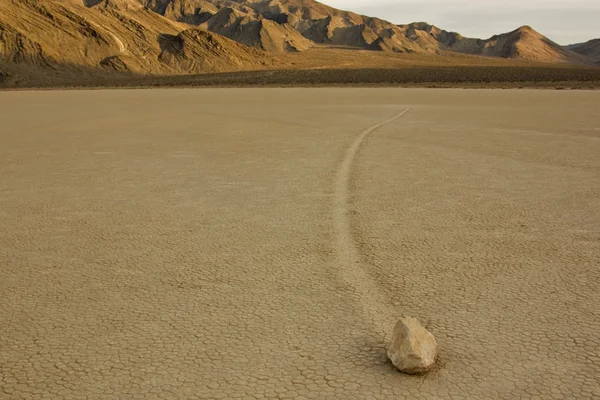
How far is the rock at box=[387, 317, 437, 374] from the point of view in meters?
2.48

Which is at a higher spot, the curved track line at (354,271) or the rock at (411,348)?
the rock at (411,348)

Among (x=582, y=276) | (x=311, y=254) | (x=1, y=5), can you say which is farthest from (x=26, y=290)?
(x=1, y=5)

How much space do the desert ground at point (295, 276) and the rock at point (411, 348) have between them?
0.17 ft

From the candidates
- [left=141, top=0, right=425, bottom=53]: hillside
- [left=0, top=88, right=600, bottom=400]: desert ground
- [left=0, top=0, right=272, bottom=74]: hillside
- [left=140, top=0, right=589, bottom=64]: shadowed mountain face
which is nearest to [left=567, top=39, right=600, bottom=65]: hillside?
[left=140, top=0, right=589, bottom=64]: shadowed mountain face

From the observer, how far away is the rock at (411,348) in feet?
8.13

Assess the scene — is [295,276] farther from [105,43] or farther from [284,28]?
[284,28]

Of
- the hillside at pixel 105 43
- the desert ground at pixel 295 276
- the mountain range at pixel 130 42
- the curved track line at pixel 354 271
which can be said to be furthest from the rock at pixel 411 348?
the hillside at pixel 105 43

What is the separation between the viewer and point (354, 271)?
3.70m

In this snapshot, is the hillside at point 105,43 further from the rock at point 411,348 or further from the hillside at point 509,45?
the hillside at point 509,45

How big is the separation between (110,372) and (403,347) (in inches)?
46.6

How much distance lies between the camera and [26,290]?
136 inches

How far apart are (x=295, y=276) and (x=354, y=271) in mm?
350

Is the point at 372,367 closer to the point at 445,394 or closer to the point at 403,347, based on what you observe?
the point at 403,347

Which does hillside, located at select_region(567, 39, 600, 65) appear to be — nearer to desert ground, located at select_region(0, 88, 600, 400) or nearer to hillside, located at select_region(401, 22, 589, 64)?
hillside, located at select_region(401, 22, 589, 64)
